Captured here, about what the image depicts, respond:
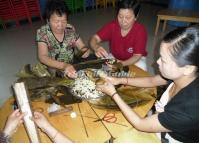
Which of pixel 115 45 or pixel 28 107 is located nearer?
pixel 28 107

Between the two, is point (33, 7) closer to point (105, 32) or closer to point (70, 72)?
point (105, 32)

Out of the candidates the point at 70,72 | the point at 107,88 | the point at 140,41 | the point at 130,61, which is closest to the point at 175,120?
the point at 107,88

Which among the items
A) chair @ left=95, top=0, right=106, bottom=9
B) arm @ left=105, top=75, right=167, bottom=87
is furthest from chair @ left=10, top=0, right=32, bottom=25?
arm @ left=105, top=75, right=167, bottom=87

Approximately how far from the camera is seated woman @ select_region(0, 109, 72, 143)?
118 centimetres

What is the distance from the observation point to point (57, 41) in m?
2.14

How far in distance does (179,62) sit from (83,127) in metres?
0.72

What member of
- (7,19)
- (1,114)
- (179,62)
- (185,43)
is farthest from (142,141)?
(7,19)

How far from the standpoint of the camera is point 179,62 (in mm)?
1061

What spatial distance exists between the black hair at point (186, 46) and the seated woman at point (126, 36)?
0.92 m

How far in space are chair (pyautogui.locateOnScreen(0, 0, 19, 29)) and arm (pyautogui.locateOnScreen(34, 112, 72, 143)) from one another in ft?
16.2

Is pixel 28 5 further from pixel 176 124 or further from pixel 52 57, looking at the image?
pixel 176 124

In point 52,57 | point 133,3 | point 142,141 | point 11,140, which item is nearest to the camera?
point 11,140

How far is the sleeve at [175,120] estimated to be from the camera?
1.05 meters

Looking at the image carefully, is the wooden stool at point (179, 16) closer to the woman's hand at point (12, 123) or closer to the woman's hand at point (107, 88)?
the woman's hand at point (107, 88)
